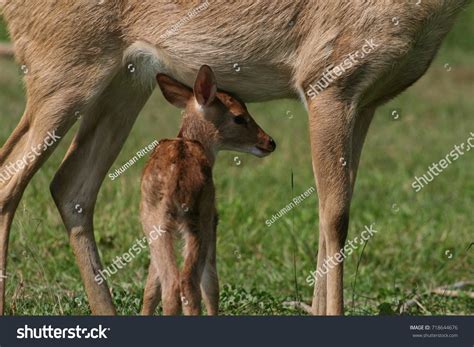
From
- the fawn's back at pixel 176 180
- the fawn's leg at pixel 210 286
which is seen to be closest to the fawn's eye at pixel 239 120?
the fawn's back at pixel 176 180

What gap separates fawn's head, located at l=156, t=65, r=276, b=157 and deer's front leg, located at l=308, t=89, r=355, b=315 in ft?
0.91

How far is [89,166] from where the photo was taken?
23.1ft

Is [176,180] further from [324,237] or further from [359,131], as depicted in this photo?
[359,131]

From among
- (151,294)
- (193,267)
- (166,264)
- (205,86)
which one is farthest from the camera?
(205,86)

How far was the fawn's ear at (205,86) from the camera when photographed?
5969 mm

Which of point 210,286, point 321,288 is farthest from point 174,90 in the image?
point 321,288

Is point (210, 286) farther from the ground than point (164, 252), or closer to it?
closer to it

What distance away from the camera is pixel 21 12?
666 cm

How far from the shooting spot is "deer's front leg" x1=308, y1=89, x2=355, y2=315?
20.5ft

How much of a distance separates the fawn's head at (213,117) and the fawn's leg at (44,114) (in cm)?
50

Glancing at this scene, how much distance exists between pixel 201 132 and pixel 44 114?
1.02m

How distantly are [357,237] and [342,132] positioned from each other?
259cm

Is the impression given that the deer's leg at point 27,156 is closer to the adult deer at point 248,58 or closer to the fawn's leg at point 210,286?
the adult deer at point 248,58

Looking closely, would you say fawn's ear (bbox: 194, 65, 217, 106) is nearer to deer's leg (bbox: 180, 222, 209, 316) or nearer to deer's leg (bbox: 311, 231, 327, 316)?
deer's leg (bbox: 180, 222, 209, 316)
